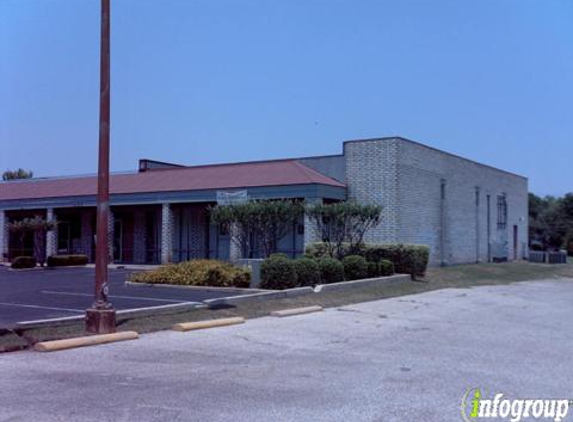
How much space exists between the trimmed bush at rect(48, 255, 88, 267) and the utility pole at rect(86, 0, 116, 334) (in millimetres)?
21364

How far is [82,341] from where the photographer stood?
10703 millimetres

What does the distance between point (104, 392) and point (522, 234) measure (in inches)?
1740

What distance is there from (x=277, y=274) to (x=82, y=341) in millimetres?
8842

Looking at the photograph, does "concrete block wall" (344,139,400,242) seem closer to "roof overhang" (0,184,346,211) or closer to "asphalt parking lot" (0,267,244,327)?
"roof overhang" (0,184,346,211)

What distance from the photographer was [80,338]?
35.6 ft

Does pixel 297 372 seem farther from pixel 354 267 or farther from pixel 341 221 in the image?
pixel 341 221

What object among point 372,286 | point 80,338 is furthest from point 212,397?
point 372,286

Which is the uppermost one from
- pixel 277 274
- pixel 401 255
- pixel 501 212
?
pixel 501 212

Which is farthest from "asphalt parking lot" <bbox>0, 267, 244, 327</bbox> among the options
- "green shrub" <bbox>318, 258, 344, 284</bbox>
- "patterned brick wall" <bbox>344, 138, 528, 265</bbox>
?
"patterned brick wall" <bbox>344, 138, 528, 265</bbox>

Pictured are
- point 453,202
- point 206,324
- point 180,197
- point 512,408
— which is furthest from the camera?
point 453,202

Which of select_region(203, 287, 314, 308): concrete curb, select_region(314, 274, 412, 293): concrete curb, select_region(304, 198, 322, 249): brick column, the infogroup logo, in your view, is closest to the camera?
the infogroup logo

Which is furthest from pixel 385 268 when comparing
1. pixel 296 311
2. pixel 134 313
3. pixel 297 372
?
pixel 297 372

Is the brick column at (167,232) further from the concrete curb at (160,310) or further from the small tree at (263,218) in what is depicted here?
the concrete curb at (160,310)

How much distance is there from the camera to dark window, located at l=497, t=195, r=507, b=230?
42.0 m
